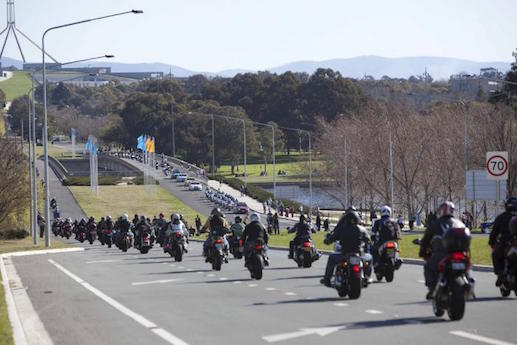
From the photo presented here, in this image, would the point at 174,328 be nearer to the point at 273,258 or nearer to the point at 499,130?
the point at 273,258

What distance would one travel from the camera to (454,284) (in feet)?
53.6

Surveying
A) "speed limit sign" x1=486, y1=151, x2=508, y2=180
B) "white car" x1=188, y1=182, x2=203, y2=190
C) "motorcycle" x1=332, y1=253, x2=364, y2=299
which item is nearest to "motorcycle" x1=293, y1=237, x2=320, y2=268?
"speed limit sign" x1=486, y1=151, x2=508, y2=180

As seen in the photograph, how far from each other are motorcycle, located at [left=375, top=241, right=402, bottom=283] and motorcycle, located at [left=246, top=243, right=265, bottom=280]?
112 inches

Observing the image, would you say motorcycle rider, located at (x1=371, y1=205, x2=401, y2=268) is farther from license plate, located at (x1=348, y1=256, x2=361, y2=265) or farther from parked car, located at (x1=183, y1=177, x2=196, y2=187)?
parked car, located at (x1=183, y1=177, x2=196, y2=187)

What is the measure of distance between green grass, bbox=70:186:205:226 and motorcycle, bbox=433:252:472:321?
280 feet

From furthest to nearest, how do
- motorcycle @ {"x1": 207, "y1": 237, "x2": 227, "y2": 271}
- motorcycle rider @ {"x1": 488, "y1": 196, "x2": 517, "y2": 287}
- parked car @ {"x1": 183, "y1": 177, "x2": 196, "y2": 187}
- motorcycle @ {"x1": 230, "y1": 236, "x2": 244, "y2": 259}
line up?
parked car @ {"x1": 183, "y1": 177, "x2": 196, "y2": 187}, motorcycle @ {"x1": 230, "y1": 236, "x2": 244, "y2": 259}, motorcycle @ {"x1": 207, "y1": 237, "x2": 227, "y2": 271}, motorcycle rider @ {"x1": 488, "y1": 196, "x2": 517, "y2": 287}

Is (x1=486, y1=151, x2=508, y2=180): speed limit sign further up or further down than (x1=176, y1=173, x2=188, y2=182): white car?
further up

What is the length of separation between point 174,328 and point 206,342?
180 cm

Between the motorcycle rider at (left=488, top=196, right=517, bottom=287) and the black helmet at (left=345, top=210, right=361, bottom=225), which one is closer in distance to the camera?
the motorcycle rider at (left=488, top=196, right=517, bottom=287)

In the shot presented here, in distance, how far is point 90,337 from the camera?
16.6 m

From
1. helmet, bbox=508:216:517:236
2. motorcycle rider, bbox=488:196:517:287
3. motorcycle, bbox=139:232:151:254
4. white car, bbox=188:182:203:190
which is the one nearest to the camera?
helmet, bbox=508:216:517:236

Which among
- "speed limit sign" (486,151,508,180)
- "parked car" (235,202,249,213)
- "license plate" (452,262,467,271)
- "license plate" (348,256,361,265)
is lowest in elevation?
"parked car" (235,202,249,213)

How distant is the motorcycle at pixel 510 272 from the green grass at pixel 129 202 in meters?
82.2

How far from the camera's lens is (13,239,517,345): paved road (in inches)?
624
